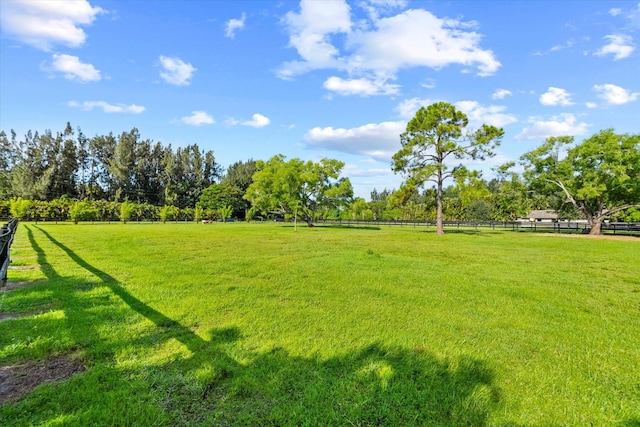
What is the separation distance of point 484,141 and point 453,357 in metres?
25.6

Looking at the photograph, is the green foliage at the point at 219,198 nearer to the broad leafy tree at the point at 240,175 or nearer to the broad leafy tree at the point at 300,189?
the broad leafy tree at the point at 240,175

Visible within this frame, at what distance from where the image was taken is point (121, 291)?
5328 mm

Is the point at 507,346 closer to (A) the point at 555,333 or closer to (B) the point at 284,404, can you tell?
(A) the point at 555,333

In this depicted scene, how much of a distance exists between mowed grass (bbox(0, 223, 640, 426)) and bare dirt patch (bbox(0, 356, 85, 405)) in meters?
0.12

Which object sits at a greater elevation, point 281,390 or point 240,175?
point 240,175

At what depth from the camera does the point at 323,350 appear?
3.29m

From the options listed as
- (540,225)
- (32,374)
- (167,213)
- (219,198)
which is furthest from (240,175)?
(32,374)

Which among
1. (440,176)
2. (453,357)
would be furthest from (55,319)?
(440,176)

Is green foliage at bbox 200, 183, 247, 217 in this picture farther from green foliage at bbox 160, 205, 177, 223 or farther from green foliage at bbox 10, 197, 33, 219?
green foliage at bbox 10, 197, 33, 219

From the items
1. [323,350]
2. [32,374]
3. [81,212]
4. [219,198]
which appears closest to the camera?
[32,374]

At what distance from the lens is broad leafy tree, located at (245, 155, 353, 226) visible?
116ft

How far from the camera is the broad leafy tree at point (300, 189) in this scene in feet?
116

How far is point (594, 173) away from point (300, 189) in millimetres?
25801

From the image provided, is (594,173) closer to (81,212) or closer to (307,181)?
(307,181)
